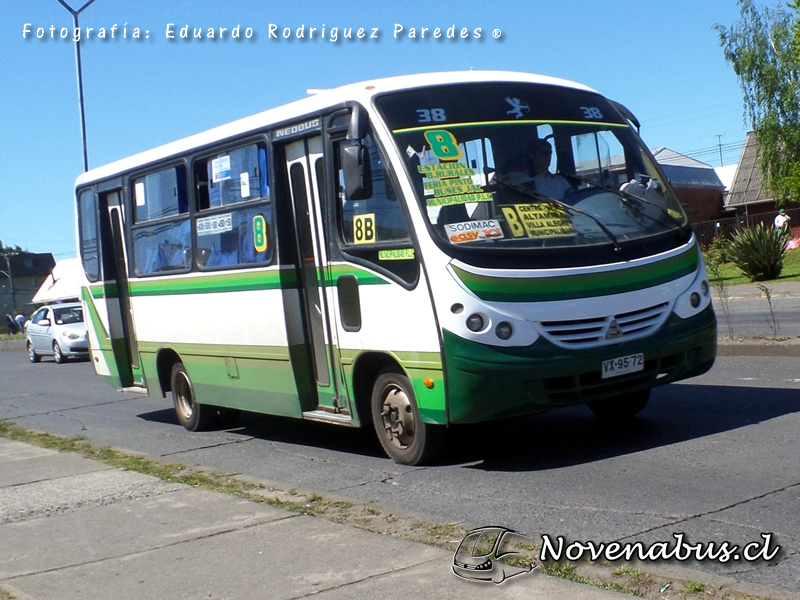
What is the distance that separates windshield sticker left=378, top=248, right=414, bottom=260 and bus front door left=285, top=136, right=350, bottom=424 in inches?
34.4

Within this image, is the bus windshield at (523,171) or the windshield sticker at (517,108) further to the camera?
the windshield sticker at (517,108)

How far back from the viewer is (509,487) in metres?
7.25

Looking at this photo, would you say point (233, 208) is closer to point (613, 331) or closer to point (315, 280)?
point (315, 280)

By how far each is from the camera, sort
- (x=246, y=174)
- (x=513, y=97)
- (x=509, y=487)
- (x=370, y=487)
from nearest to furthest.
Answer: (x=509, y=487), (x=370, y=487), (x=513, y=97), (x=246, y=174)

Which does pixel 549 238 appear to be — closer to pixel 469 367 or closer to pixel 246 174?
pixel 469 367

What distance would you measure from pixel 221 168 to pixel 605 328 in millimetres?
4333

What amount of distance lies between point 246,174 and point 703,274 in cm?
416

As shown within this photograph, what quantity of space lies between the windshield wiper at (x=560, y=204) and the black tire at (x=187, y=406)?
5.09 meters

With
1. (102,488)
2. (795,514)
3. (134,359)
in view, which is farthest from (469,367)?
(134,359)

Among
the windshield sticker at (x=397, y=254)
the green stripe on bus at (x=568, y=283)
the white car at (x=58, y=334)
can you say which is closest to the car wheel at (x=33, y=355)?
the white car at (x=58, y=334)

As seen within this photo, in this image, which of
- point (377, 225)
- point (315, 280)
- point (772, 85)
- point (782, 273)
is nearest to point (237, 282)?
point (315, 280)

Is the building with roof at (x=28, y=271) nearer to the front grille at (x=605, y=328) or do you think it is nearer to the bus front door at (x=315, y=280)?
the bus front door at (x=315, y=280)

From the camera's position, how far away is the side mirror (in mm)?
7723

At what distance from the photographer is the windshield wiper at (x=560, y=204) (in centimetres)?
777
